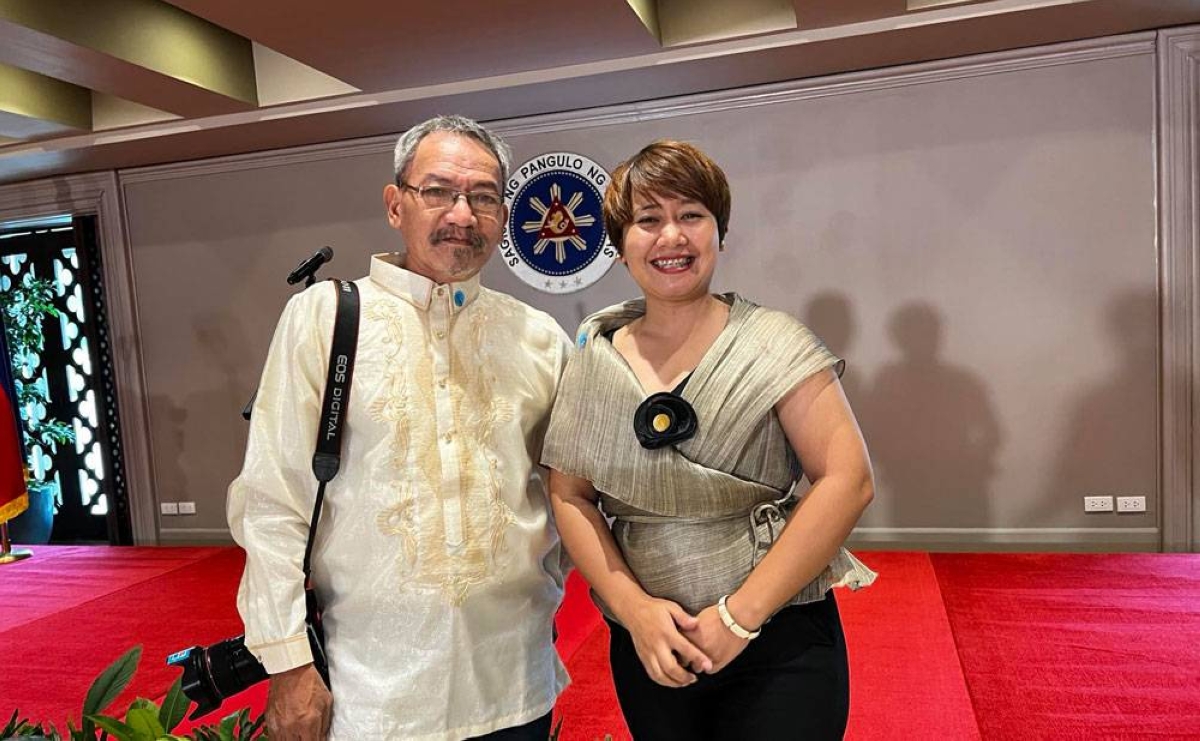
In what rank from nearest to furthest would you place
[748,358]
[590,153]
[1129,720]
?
[748,358]
[1129,720]
[590,153]

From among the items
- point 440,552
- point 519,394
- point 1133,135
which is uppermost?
point 1133,135

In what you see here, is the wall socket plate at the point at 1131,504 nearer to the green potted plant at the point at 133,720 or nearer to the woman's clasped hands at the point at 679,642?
the woman's clasped hands at the point at 679,642

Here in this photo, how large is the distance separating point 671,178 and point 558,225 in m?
4.00

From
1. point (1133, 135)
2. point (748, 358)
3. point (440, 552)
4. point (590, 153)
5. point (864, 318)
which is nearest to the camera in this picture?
point (748, 358)

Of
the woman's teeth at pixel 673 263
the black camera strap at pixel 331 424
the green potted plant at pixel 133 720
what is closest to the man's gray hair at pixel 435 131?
the black camera strap at pixel 331 424

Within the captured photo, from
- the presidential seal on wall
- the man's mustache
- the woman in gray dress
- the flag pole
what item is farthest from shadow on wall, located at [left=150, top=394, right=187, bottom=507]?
the woman in gray dress

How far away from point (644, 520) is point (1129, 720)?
2.16 metres

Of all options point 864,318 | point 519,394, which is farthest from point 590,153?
point 519,394

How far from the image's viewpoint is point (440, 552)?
1.45m

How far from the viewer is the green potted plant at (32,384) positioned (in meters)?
6.06

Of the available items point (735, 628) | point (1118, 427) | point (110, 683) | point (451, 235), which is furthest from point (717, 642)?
point (1118, 427)

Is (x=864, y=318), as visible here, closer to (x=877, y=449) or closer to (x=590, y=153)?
(x=877, y=449)

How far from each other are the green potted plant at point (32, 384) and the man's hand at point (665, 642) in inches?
245

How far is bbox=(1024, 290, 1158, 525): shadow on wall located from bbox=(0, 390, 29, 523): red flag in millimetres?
5844
